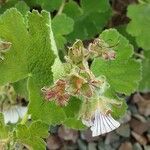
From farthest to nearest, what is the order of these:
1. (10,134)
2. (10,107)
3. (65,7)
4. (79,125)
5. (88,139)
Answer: (88,139), (65,7), (10,107), (79,125), (10,134)

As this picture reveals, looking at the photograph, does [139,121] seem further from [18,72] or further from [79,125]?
[18,72]

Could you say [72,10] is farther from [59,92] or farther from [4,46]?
[59,92]

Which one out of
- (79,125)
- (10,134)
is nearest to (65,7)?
(79,125)

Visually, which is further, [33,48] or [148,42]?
[148,42]

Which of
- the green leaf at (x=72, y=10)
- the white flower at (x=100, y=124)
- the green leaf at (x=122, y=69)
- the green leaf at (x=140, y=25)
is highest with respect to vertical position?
the white flower at (x=100, y=124)

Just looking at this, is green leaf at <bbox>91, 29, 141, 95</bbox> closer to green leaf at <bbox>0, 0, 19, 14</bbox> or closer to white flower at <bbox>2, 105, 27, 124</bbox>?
white flower at <bbox>2, 105, 27, 124</bbox>

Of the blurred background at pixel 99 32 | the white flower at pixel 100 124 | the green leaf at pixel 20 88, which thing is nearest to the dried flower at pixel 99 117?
the white flower at pixel 100 124

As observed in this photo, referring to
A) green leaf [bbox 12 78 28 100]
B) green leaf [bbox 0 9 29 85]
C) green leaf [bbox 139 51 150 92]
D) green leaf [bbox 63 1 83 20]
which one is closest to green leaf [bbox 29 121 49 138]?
green leaf [bbox 0 9 29 85]

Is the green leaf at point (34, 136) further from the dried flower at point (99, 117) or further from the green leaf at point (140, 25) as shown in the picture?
the green leaf at point (140, 25)
